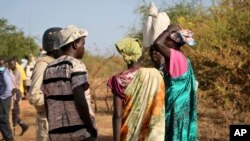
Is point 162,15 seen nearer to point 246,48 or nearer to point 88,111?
point 88,111

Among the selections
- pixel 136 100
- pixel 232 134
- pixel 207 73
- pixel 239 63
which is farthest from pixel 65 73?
pixel 207 73

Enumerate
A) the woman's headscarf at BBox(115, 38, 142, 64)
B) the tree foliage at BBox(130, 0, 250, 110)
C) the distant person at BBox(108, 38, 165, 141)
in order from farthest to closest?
1. the tree foliage at BBox(130, 0, 250, 110)
2. the woman's headscarf at BBox(115, 38, 142, 64)
3. the distant person at BBox(108, 38, 165, 141)

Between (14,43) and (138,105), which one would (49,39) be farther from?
(14,43)

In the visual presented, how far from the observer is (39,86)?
4.43m

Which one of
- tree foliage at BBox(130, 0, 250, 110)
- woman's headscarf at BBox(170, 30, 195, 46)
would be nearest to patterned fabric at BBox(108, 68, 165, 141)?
woman's headscarf at BBox(170, 30, 195, 46)

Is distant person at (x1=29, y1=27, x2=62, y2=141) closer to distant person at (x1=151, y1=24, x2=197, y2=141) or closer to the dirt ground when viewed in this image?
distant person at (x1=151, y1=24, x2=197, y2=141)

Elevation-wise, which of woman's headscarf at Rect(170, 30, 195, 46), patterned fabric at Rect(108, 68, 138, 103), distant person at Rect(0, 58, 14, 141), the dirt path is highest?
woman's headscarf at Rect(170, 30, 195, 46)

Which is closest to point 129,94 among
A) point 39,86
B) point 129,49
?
point 129,49

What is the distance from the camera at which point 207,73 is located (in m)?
9.41

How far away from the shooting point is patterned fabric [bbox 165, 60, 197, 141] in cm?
406

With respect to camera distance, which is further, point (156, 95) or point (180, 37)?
point (180, 37)

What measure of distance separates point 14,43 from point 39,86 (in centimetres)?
2940

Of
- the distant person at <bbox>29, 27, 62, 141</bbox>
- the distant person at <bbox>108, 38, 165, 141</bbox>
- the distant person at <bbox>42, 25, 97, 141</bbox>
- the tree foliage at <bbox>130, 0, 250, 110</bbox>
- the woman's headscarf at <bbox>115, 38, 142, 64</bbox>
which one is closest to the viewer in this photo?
the distant person at <bbox>42, 25, 97, 141</bbox>

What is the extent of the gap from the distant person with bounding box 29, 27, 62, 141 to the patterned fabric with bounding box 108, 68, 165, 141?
0.73 m
